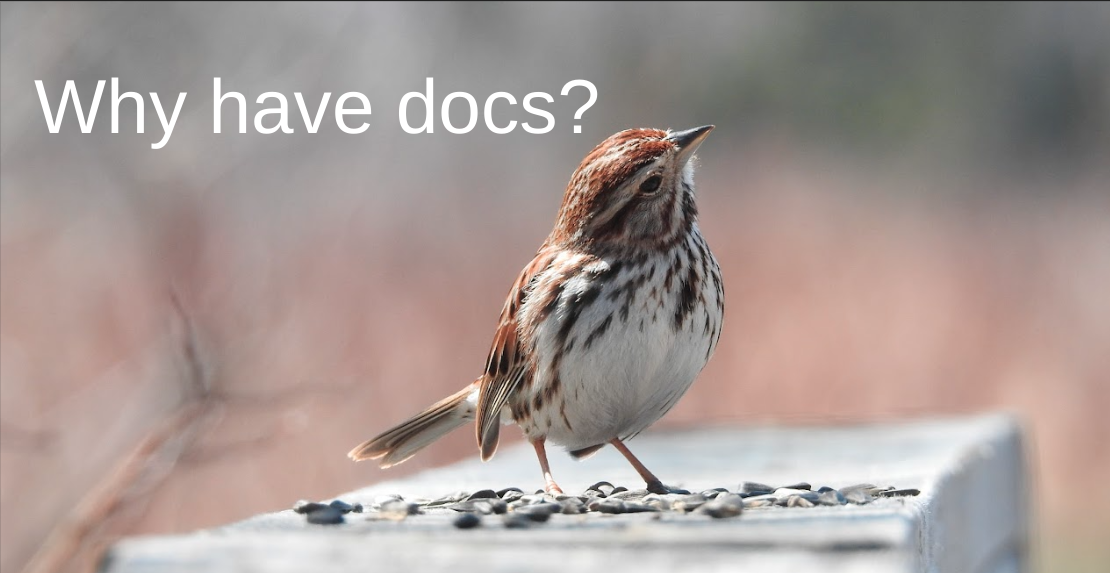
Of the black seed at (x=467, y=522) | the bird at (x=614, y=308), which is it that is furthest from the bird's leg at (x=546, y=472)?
the black seed at (x=467, y=522)

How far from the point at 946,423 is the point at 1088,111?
14487 mm

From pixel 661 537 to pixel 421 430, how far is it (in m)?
2.35

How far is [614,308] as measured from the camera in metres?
3.58

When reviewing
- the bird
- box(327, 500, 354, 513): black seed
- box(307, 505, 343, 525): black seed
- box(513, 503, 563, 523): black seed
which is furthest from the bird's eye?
box(307, 505, 343, 525): black seed

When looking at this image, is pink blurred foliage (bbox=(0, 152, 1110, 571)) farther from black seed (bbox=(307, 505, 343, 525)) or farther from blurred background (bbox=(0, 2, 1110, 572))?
black seed (bbox=(307, 505, 343, 525))

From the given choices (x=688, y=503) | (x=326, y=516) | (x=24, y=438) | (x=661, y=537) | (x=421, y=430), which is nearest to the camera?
(x=661, y=537)

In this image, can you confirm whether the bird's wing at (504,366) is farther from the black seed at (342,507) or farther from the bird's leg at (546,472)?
the black seed at (342,507)

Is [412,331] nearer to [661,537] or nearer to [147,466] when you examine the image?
[147,466]

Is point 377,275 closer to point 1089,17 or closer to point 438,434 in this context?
→ point 438,434

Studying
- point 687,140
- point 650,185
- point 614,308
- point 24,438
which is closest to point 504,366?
point 614,308

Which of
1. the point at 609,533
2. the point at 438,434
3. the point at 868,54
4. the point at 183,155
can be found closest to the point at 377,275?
the point at 183,155

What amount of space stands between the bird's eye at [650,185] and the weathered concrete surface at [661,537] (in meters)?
0.80

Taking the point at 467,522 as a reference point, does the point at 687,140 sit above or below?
above

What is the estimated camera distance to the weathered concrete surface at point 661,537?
196 centimetres
